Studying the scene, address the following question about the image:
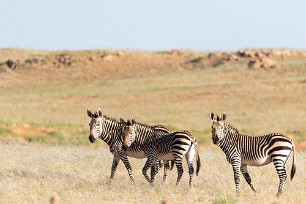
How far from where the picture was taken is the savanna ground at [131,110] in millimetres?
16547

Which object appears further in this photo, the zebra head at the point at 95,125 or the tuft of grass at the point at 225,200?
the zebra head at the point at 95,125

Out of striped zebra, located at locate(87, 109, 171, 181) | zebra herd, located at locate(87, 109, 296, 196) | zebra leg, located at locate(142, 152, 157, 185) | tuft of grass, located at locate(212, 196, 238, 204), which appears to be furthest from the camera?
striped zebra, located at locate(87, 109, 171, 181)

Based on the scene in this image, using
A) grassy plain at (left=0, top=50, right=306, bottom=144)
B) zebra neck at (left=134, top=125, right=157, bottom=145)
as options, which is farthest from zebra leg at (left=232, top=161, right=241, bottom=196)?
grassy plain at (left=0, top=50, right=306, bottom=144)

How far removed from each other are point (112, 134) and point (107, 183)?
1.34 meters

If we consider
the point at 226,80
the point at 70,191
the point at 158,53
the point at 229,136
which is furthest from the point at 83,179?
the point at 158,53

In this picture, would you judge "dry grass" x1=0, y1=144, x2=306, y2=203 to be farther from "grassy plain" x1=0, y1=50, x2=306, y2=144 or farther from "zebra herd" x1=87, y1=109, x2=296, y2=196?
"grassy plain" x1=0, y1=50, x2=306, y2=144

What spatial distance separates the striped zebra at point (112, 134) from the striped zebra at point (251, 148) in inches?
83.6

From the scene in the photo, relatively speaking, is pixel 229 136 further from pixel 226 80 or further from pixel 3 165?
pixel 226 80

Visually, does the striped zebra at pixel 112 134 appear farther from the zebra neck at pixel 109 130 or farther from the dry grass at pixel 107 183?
the dry grass at pixel 107 183

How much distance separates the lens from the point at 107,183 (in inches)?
688

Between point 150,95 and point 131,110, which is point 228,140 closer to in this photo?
point 131,110

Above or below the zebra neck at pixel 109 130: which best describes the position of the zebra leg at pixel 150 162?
below

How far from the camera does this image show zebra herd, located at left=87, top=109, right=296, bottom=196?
16.2m

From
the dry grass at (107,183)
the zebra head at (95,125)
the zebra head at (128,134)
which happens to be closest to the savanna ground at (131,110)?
the dry grass at (107,183)
